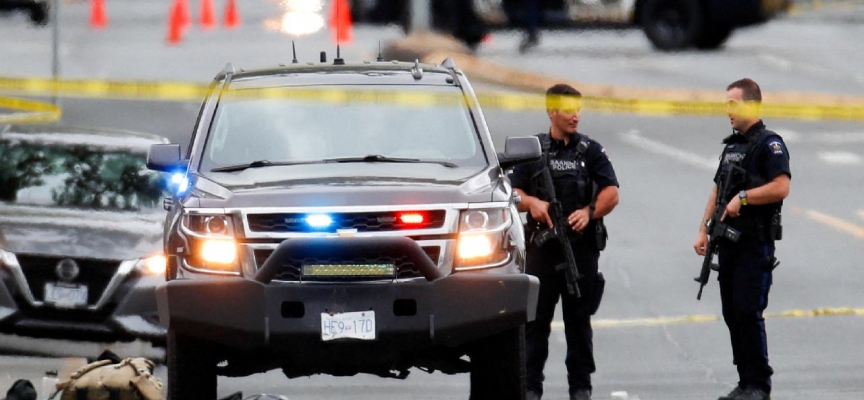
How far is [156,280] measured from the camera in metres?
11.6

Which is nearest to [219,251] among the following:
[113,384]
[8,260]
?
[113,384]

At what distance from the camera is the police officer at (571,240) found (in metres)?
11.0

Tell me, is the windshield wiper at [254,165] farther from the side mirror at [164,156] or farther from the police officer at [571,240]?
the police officer at [571,240]

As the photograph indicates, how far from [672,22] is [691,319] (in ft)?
54.2

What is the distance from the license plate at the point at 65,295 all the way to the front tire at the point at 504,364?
2981 mm

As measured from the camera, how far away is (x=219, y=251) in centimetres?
917

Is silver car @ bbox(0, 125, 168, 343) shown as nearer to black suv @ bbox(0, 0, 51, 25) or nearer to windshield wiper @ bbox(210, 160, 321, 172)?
windshield wiper @ bbox(210, 160, 321, 172)

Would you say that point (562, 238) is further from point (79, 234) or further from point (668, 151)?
point (668, 151)

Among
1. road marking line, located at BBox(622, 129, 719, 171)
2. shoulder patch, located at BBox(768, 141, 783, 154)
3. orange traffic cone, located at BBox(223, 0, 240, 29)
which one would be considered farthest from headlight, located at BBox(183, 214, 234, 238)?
orange traffic cone, located at BBox(223, 0, 240, 29)

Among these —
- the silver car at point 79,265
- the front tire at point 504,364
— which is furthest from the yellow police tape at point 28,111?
the front tire at point 504,364

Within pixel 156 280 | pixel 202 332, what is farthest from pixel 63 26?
pixel 202 332

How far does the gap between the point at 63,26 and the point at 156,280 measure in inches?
1027

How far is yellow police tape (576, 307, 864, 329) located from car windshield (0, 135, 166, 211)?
3.06 meters

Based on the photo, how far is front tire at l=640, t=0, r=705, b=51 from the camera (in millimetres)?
29250
